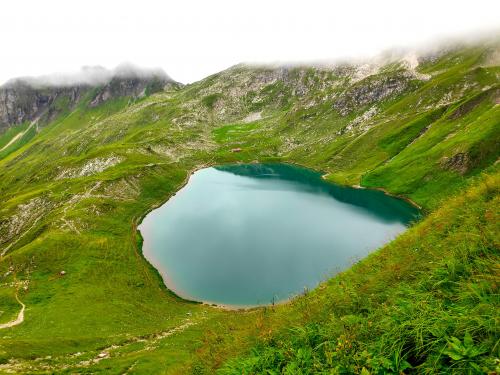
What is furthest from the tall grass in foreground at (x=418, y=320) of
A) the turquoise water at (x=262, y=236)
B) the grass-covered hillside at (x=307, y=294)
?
the turquoise water at (x=262, y=236)

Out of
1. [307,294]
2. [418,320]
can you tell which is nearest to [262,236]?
[307,294]

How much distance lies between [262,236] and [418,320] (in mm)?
90884

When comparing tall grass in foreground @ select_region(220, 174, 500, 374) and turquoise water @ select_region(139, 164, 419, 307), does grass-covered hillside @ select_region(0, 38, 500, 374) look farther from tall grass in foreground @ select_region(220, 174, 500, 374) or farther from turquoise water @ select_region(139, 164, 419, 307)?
turquoise water @ select_region(139, 164, 419, 307)

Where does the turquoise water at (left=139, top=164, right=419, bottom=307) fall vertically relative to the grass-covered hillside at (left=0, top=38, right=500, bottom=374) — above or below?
below

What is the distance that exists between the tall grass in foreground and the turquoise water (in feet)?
113

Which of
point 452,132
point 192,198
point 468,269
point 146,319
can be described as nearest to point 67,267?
point 146,319

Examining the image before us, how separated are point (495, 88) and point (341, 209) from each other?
101m

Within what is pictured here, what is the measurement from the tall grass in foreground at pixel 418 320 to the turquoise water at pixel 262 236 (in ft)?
113

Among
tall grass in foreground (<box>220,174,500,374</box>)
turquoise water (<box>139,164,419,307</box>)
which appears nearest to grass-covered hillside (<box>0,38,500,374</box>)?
tall grass in foreground (<box>220,174,500,374</box>)

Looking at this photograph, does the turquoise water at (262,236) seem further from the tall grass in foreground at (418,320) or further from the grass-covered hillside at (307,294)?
the tall grass in foreground at (418,320)

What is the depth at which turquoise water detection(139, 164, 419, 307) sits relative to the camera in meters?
73.4

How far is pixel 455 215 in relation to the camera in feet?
49.8

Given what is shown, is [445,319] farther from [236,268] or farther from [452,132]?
[452,132]

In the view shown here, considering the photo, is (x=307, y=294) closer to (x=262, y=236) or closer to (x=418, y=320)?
(x=418, y=320)
